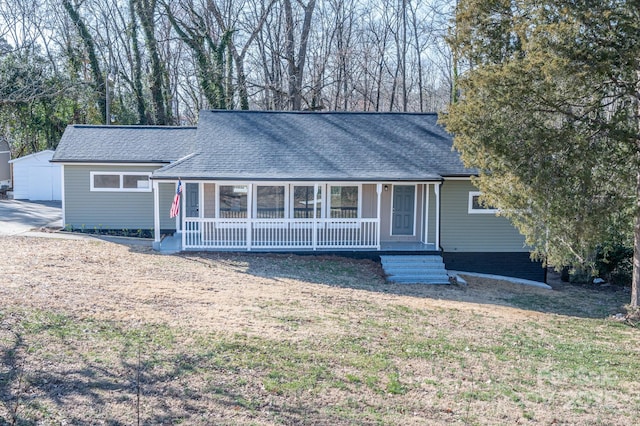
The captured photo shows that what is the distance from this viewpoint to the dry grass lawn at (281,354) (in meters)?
6.31

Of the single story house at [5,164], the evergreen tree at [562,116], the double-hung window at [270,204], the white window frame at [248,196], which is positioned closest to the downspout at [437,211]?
the evergreen tree at [562,116]

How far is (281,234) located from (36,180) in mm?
19368

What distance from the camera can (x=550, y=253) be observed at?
1293 centimetres

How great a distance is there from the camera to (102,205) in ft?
64.1

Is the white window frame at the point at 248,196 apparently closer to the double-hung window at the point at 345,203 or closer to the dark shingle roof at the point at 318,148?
the dark shingle roof at the point at 318,148

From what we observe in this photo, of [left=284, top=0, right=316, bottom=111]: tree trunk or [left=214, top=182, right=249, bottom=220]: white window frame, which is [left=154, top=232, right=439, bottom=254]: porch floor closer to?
[left=214, top=182, right=249, bottom=220]: white window frame

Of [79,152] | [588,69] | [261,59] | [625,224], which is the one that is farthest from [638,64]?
[261,59]

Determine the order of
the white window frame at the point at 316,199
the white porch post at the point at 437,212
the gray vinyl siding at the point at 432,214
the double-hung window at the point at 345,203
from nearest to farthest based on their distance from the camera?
the white porch post at the point at 437,212 → the white window frame at the point at 316,199 → the gray vinyl siding at the point at 432,214 → the double-hung window at the point at 345,203

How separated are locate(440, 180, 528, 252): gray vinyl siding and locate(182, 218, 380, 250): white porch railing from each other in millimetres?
2363

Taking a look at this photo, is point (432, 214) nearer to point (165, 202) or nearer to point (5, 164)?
point (165, 202)

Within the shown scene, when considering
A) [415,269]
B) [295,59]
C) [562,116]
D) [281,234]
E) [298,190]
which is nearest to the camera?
[562,116]

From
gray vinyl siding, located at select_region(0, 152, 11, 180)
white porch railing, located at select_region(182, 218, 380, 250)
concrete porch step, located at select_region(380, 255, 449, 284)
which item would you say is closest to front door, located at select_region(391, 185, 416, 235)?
white porch railing, located at select_region(182, 218, 380, 250)

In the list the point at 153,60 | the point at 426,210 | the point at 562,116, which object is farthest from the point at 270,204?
the point at 153,60

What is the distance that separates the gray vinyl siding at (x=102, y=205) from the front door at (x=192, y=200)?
962 mm
